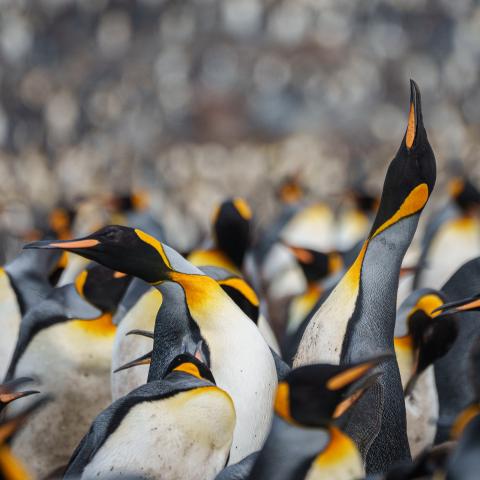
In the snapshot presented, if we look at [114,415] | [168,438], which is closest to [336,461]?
[168,438]

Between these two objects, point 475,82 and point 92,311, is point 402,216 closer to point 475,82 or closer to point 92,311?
point 92,311

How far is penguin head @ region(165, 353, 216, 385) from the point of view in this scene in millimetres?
2596

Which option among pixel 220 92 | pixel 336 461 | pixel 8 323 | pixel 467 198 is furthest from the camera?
pixel 220 92

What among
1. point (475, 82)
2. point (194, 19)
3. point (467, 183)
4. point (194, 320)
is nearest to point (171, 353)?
point (194, 320)

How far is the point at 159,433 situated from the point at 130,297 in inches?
66.8

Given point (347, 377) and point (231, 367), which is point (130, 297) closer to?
point (231, 367)

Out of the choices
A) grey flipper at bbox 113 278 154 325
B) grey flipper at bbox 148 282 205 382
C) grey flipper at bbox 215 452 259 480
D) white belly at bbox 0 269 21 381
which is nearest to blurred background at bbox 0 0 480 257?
white belly at bbox 0 269 21 381

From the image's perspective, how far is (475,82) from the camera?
1266 inches

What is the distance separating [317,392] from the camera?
218cm

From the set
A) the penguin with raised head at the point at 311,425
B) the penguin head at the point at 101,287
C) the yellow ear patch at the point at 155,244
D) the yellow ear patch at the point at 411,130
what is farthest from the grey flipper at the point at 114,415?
the penguin head at the point at 101,287

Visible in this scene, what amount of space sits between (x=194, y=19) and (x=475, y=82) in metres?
11.1

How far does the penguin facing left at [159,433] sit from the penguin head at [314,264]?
10.5 feet

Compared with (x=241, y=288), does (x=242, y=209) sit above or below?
below

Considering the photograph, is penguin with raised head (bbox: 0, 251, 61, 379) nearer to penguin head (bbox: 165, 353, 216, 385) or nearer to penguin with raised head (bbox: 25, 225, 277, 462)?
penguin with raised head (bbox: 25, 225, 277, 462)
